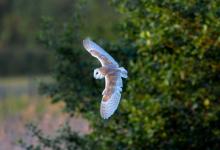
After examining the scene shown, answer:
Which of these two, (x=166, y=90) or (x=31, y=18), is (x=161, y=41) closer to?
(x=166, y=90)

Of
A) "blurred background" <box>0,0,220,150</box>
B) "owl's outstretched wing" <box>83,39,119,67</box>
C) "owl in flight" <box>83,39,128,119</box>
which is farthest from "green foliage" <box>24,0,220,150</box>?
"owl in flight" <box>83,39,128,119</box>

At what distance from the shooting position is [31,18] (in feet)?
136

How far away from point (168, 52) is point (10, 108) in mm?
13056

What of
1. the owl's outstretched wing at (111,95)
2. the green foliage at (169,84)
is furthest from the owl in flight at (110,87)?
the green foliage at (169,84)

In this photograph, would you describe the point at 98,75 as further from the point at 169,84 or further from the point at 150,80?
the point at 150,80

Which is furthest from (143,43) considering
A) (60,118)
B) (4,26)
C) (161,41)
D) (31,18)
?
(4,26)

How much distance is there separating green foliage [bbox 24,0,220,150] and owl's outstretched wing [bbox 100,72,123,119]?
102 inches

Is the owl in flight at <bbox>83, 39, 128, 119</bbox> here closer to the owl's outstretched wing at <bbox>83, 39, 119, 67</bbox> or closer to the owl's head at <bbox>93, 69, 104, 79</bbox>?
the owl's head at <bbox>93, 69, 104, 79</bbox>

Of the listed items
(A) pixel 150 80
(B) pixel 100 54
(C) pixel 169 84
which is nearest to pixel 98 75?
(B) pixel 100 54

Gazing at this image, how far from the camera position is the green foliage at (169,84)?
9.90m

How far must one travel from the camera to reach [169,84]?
32.8 ft

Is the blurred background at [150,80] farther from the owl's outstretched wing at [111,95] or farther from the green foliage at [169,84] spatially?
the owl's outstretched wing at [111,95]

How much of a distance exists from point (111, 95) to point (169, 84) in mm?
2830

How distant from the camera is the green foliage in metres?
9.90
